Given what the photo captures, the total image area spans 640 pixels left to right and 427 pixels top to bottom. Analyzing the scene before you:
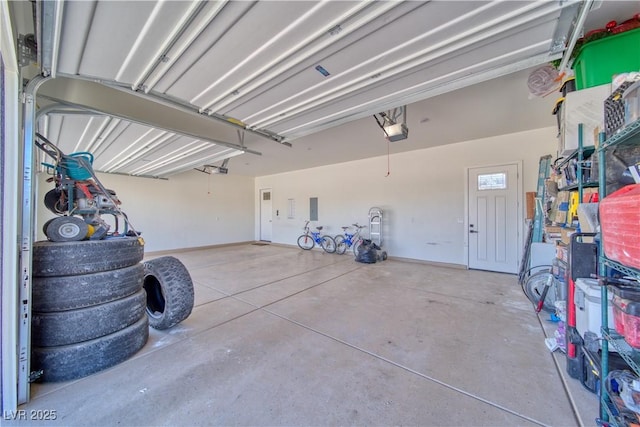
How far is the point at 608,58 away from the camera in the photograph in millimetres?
1878

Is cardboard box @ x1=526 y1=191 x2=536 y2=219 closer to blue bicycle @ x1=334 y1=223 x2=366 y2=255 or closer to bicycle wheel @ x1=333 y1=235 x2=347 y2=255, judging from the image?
blue bicycle @ x1=334 y1=223 x2=366 y2=255

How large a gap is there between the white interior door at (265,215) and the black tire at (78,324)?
24.5 feet

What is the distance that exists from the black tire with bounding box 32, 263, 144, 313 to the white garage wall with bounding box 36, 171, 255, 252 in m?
6.12

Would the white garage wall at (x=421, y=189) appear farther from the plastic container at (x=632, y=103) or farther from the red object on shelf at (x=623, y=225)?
the red object on shelf at (x=623, y=225)

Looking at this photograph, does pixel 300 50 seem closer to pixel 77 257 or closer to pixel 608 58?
pixel 77 257

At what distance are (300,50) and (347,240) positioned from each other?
561 cm

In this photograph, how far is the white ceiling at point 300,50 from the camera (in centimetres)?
137

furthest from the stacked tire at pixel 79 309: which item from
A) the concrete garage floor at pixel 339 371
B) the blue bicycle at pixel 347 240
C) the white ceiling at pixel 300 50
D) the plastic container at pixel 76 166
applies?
the blue bicycle at pixel 347 240

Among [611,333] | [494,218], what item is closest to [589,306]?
[611,333]

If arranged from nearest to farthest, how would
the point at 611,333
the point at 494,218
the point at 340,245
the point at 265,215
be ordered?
1. the point at 611,333
2. the point at 494,218
3. the point at 340,245
4. the point at 265,215

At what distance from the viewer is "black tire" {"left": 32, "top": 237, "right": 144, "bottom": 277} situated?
1729 millimetres

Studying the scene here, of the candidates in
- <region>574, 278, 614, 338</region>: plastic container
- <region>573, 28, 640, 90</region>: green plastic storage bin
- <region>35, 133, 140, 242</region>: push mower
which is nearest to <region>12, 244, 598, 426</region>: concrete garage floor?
<region>574, 278, 614, 338</region>: plastic container

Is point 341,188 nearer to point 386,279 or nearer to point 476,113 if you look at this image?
point 386,279

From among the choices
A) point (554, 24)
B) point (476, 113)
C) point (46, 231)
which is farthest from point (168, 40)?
point (476, 113)
